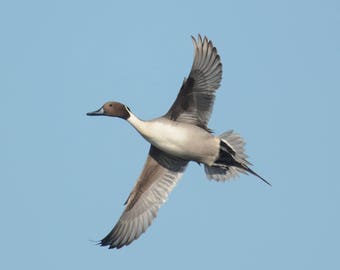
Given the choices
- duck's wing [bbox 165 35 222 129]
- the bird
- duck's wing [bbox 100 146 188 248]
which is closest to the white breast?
the bird

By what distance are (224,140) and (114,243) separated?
2.19 m

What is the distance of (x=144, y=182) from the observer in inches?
455

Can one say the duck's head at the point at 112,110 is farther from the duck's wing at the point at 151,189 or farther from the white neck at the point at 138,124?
the duck's wing at the point at 151,189

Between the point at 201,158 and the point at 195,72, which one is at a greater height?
the point at 195,72

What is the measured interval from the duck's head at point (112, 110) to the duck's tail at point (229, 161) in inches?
57.5

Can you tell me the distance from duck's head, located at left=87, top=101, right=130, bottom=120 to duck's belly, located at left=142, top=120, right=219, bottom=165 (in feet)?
1.99

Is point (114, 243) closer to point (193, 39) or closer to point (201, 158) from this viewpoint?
point (201, 158)

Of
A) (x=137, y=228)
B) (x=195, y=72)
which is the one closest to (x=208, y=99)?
(x=195, y=72)

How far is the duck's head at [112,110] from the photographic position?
1096 cm

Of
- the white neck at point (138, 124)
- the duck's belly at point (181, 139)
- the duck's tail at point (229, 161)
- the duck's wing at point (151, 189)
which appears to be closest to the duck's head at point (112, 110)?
the white neck at point (138, 124)

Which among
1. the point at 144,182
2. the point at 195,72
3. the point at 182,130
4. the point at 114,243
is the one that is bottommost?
the point at 114,243

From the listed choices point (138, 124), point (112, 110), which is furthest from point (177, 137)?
point (112, 110)

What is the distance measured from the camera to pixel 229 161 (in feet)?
36.1

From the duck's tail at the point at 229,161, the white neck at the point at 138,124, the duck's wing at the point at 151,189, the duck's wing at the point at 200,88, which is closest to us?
the duck's wing at the point at 200,88
